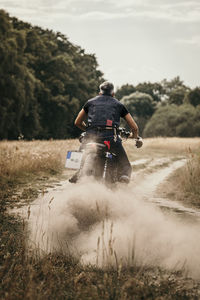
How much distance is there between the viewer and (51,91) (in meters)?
47.9

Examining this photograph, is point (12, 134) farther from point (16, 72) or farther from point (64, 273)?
point (64, 273)

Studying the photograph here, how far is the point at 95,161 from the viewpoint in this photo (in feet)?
14.7

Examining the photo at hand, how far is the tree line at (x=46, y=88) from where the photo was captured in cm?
3394

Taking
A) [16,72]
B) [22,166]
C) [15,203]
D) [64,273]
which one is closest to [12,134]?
[16,72]

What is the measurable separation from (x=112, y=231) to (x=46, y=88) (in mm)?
41747

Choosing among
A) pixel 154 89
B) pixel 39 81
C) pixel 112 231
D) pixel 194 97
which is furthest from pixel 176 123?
pixel 112 231

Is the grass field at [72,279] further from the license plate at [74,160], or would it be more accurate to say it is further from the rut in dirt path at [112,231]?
the license plate at [74,160]

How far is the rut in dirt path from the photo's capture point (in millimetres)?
3408

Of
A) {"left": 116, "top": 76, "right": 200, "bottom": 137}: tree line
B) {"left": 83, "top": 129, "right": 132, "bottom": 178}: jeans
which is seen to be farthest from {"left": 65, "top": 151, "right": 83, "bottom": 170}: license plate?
{"left": 116, "top": 76, "right": 200, "bottom": 137}: tree line

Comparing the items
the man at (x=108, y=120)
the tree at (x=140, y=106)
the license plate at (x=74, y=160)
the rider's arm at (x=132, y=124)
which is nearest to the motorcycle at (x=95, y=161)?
the license plate at (x=74, y=160)

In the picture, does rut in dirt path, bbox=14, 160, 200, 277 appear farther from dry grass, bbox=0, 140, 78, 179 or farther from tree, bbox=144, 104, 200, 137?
tree, bbox=144, 104, 200, 137

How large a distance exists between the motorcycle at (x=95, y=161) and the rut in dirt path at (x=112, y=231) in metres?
0.16

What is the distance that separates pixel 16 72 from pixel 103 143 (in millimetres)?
32796

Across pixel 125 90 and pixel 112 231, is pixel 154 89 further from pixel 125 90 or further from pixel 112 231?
pixel 112 231
